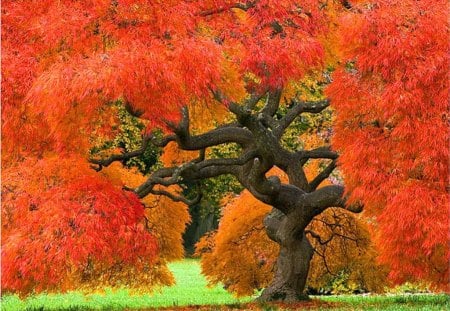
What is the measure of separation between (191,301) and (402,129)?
8563 millimetres

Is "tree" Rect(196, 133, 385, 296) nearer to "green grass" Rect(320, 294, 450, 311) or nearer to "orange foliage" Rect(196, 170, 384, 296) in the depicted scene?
"orange foliage" Rect(196, 170, 384, 296)

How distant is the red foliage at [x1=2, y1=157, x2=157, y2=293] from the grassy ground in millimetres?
2210

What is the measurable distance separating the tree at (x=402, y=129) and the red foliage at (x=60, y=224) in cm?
249

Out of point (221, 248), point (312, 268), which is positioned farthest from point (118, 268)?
point (312, 268)

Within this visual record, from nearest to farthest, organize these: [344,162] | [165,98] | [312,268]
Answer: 1. [165,98]
2. [344,162]
3. [312,268]

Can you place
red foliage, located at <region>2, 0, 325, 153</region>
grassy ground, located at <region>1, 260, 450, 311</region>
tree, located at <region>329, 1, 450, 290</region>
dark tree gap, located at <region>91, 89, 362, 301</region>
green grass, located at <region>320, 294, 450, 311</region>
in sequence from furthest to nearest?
grassy ground, located at <region>1, 260, 450, 311</region> < green grass, located at <region>320, 294, 450, 311</region> < dark tree gap, located at <region>91, 89, 362, 301</region> < tree, located at <region>329, 1, 450, 290</region> < red foliage, located at <region>2, 0, 325, 153</region>

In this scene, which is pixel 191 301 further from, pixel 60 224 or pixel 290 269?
pixel 60 224

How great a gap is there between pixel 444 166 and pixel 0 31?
490 cm

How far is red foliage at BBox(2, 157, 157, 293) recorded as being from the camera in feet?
26.8

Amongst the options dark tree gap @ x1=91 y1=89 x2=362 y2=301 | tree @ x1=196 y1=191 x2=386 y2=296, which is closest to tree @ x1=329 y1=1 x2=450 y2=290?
dark tree gap @ x1=91 y1=89 x2=362 y2=301

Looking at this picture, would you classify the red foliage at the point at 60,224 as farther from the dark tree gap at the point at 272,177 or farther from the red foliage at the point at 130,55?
the dark tree gap at the point at 272,177

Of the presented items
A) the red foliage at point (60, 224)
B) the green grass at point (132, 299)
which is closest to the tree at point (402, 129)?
the red foliage at point (60, 224)

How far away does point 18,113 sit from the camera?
8.73 metres

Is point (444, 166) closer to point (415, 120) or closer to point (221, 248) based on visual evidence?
point (415, 120)
